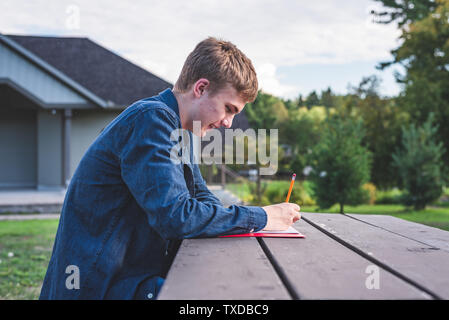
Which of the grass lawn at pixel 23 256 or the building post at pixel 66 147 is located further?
the building post at pixel 66 147

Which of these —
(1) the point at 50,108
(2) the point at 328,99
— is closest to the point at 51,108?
(1) the point at 50,108

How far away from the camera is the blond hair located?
1.61m

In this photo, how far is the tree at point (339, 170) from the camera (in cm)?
1025

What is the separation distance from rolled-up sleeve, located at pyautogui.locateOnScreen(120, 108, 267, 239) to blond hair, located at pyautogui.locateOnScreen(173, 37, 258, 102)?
257mm

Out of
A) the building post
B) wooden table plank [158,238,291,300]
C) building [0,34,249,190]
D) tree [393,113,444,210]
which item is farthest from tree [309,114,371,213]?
wooden table plank [158,238,291,300]

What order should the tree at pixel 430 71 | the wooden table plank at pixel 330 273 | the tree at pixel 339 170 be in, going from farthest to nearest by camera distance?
the tree at pixel 430 71
the tree at pixel 339 170
the wooden table plank at pixel 330 273

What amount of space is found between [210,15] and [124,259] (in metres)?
10.2

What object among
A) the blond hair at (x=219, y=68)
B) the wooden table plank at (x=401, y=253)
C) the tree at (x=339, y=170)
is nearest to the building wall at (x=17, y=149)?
the tree at (x=339, y=170)

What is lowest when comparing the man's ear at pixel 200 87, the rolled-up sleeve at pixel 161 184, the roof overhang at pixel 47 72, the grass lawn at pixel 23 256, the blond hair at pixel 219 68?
the grass lawn at pixel 23 256

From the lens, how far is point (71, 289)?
132 cm

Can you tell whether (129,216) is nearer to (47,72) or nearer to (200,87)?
(200,87)

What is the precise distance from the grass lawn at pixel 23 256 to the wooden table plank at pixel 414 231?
273cm

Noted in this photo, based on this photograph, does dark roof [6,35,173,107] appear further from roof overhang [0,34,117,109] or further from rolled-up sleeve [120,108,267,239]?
rolled-up sleeve [120,108,267,239]

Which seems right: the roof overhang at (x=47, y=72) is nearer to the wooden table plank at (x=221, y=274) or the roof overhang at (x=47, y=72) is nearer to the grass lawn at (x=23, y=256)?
the grass lawn at (x=23, y=256)
